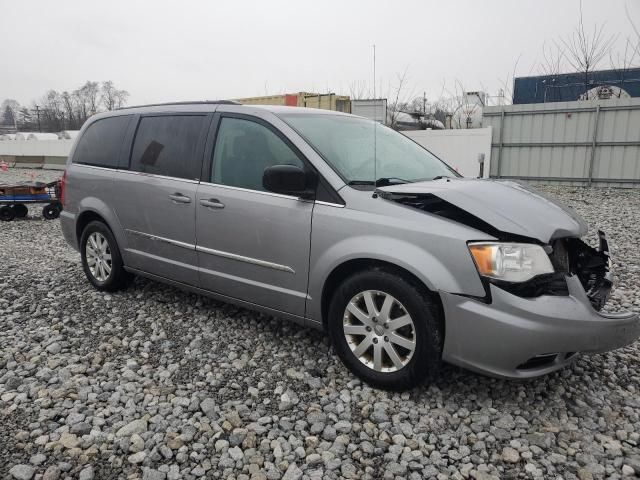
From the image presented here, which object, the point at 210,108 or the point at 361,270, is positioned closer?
the point at 361,270

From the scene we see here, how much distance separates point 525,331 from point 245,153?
2268 millimetres

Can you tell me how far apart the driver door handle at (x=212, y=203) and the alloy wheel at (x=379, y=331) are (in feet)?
4.20

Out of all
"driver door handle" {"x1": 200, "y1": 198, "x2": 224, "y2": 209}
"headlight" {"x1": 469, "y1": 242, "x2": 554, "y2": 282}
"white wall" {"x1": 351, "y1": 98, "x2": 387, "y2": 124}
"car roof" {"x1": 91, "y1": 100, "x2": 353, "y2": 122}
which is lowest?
"headlight" {"x1": 469, "y1": 242, "x2": 554, "y2": 282}

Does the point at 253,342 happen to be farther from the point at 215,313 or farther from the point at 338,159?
the point at 338,159

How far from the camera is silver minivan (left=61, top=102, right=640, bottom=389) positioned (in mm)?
2643

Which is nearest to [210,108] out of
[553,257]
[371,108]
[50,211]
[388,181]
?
[388,181]

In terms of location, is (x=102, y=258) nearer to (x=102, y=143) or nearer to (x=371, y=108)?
(x=102, y=143)

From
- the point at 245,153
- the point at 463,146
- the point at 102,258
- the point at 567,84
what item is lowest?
the point at 102,258

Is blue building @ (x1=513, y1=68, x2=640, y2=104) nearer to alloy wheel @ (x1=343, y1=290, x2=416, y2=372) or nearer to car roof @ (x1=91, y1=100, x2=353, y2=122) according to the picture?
car roof @ (x1=91, y1=100, x2=353, y2=122)

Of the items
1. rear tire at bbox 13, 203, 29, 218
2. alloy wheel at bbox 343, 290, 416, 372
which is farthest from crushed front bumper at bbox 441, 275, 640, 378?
rear tire at bbox 13, 203, 29, 218

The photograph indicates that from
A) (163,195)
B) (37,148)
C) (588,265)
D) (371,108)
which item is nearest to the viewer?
(588,265)

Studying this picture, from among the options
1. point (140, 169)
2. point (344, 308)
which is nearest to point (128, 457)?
point (344, 308)

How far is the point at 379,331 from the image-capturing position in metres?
2.98

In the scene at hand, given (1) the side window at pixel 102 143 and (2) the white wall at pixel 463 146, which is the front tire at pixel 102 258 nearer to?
(1) the side window at pixel 102 143
